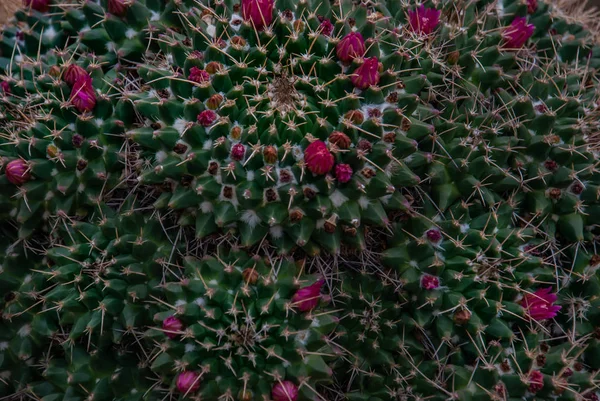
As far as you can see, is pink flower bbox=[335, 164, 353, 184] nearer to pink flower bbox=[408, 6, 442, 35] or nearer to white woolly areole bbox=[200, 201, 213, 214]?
white woolly areole bbox=[200, 201, 213, 214]

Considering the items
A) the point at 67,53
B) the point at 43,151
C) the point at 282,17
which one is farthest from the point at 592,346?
the point at 67,53

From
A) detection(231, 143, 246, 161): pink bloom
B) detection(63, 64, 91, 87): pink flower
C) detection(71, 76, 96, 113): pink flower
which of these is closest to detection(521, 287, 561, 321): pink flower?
detection(231, 143, 246, 161): pink bloom

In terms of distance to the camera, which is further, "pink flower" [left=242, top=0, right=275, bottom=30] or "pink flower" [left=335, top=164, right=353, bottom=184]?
"pink flower" [left=242, top=0, right=275, bottom=30]

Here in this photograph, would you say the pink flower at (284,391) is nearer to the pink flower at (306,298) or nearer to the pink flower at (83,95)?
the pink flower at (306,298)

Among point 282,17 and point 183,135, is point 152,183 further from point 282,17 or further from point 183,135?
point 282,17

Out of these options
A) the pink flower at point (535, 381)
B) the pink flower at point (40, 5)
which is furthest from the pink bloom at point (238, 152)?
the pink flower at point (40, 5)

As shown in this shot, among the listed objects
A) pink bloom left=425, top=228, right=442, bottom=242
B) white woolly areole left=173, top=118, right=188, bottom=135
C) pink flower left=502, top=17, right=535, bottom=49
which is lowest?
pink bloom left=425, top=228, right=442, bottom=242

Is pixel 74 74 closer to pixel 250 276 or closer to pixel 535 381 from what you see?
pixel 250 276
